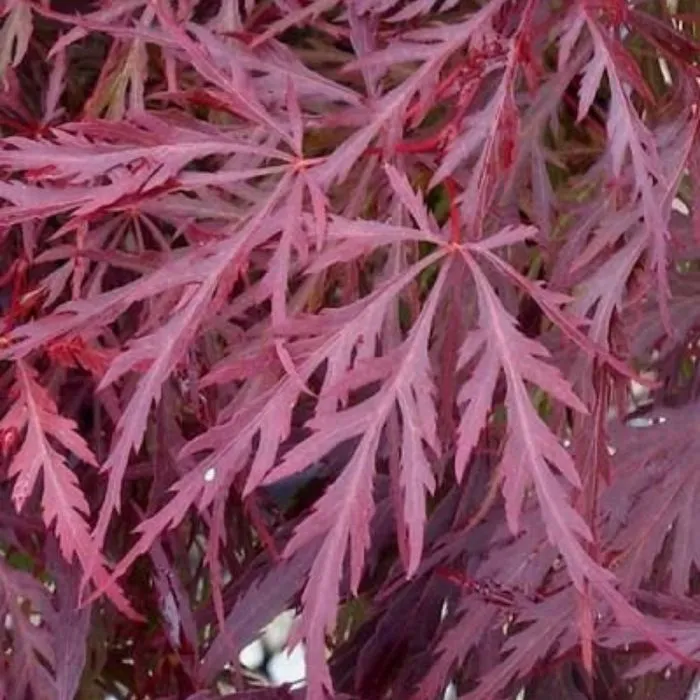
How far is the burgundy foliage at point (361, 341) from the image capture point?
58 centimetres

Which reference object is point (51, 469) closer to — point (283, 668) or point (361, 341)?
point (361, 341)

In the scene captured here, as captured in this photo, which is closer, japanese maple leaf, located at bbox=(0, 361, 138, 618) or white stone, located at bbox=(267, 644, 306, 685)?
japanese maple leaf, located at bbox=(0, 361, 138, 618)

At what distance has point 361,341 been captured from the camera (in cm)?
62

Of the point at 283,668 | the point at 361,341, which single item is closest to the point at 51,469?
Answer: the point at 361,341

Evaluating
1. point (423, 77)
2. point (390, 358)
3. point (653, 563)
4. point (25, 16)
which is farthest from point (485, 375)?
point (25, 16)

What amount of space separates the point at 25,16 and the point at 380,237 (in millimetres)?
295

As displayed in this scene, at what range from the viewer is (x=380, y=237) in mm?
589

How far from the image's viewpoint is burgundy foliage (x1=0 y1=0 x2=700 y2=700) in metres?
0.58

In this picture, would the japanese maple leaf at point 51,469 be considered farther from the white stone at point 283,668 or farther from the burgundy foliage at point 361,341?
the white stone at point 283,668

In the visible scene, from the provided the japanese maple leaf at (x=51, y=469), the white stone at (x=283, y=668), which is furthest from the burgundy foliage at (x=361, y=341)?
the white stone at (x=283, y=668)

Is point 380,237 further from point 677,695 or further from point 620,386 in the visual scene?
point 677,695

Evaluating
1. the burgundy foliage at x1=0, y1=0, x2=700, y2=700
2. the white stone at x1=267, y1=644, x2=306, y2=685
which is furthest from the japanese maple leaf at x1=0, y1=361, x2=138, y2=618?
the white stone at x1=267, y1=644, x2=306, y2=685

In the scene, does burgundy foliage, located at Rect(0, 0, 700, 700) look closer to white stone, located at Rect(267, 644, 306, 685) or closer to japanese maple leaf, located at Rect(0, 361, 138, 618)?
japanese maple leaf, located at Rect(0, 361, 138, 618)

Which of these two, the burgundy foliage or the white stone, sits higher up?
the burgundy foliage
